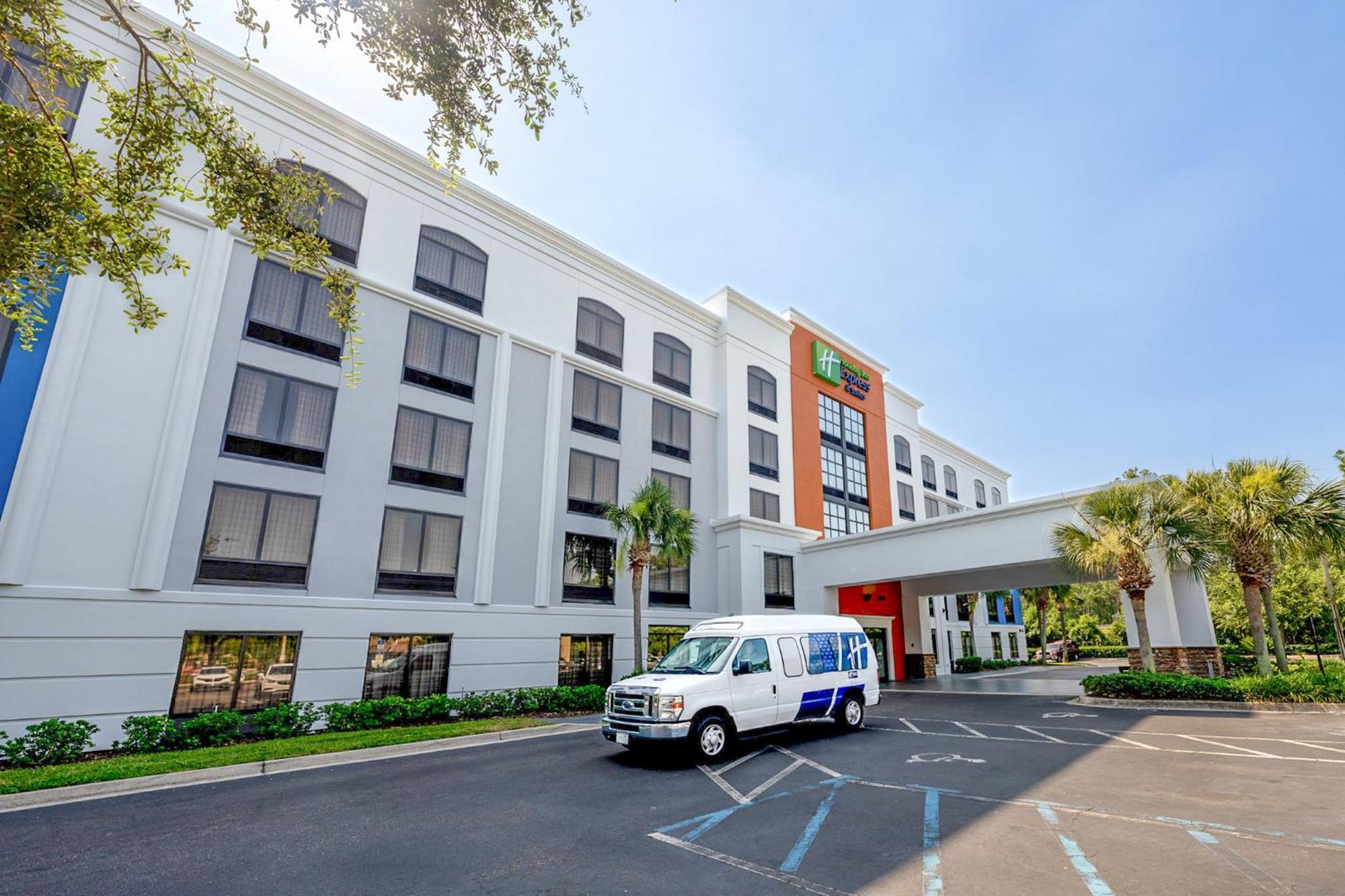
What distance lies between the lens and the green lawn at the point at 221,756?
922 cm

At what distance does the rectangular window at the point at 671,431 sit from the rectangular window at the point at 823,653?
13399 mm

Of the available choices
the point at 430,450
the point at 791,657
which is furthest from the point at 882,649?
the point at 430,450

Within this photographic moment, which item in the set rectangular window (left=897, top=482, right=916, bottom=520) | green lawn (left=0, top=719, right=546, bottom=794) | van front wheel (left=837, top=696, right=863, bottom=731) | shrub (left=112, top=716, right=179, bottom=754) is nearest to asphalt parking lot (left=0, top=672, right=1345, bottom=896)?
green lawn (left=0, top=719, right=546, bottom=794)

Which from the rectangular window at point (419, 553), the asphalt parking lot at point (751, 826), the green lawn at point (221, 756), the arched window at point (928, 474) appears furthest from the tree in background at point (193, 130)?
the arched window at point (928, 474)

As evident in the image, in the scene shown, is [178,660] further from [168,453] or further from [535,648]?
[535,648]

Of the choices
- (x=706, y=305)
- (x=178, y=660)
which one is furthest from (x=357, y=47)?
(x=706, y=305)

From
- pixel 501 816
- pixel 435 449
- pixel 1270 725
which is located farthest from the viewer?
pixel 435 449

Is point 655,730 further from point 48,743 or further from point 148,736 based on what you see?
point 48,743

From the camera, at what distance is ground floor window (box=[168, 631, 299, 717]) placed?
1412 centimetres

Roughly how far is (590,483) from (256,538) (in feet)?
33.9

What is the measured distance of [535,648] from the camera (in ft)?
64.8

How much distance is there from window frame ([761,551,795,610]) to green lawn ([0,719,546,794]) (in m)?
13.0

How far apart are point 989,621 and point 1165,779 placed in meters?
40.4

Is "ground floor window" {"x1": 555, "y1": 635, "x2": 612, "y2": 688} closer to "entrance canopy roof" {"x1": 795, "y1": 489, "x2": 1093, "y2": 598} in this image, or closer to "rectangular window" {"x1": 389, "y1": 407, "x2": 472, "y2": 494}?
"rectangular window" {"x1": 389, "y1": 407, "x2": 472, "y2": 494}
